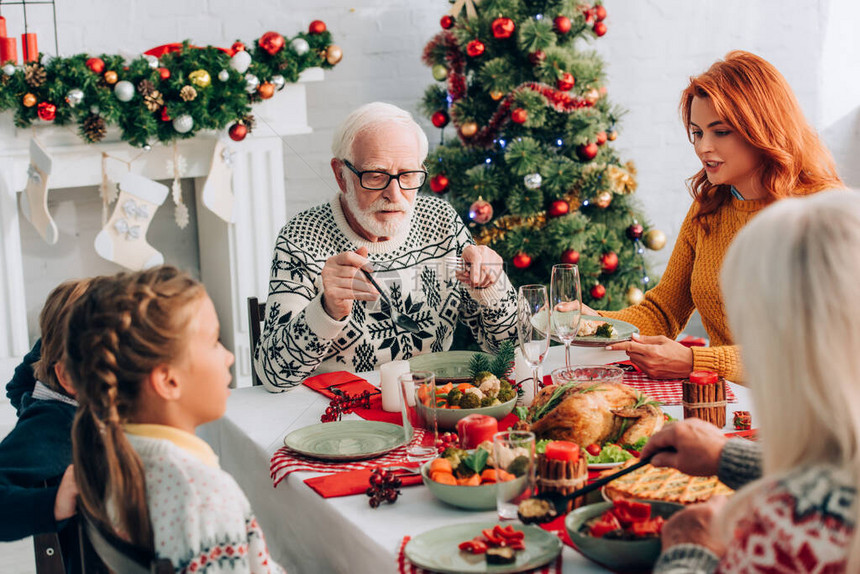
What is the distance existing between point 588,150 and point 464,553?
8.11ft

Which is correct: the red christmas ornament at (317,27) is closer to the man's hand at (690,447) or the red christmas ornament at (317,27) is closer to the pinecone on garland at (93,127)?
the pinecone on garland at (93,127)

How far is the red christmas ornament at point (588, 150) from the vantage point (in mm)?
3440

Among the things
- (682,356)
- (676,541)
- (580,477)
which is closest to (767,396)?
(676,541)

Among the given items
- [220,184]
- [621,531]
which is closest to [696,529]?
[621,531]

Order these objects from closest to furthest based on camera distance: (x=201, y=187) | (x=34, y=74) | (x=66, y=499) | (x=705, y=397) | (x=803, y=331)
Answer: (x=803, y=331) < (x=66, y=499) < (x=705, y=397) < (x=34, y=74) < (x=201, y=187)

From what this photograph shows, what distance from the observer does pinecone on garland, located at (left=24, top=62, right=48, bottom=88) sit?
3.03 metres

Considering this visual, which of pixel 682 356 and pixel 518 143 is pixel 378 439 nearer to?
pixel 682 356

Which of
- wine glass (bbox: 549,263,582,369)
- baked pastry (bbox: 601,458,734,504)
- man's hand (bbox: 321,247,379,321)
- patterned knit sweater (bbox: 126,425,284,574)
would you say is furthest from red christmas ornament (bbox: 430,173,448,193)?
patterned knit sweater (bbox: 126,425,284,574)

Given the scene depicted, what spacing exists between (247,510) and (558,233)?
94.2 inches

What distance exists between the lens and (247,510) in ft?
3.88

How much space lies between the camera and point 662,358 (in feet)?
6.24

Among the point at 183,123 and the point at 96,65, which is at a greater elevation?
the point at 96,65

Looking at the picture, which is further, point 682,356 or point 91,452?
point 682,356

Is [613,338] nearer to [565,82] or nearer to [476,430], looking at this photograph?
[476,430]
